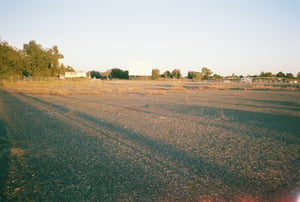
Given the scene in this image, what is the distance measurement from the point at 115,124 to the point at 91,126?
87 centimetres

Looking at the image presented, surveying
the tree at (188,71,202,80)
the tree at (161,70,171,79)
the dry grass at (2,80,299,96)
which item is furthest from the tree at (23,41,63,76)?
the tree at (188,71,202,80)

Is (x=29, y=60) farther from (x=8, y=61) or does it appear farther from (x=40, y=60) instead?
(x=8, y=61)

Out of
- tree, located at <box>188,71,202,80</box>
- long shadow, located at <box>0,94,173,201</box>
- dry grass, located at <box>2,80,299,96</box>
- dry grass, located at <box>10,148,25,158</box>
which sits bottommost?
long shadow, located at <box>0,94,173,201</box>

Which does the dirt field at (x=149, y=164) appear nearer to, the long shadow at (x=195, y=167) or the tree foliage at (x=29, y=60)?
the long shadow at (x=195, y=167)

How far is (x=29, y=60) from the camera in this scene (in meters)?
50.4

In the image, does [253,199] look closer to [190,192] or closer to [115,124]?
[190,192]

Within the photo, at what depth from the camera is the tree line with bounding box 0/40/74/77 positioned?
40656 mm

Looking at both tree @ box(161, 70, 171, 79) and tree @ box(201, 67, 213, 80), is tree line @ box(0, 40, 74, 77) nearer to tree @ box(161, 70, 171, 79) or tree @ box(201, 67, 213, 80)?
tree @ box(161, 70, 171, 79)

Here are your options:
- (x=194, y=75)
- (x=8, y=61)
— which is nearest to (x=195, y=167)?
(x=8, y=61)

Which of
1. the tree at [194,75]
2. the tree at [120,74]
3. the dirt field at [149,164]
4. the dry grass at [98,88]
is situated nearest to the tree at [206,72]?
the tree at [194,75]

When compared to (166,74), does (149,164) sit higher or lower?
lower

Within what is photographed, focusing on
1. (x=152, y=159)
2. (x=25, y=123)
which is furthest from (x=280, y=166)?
(x=25, y=123)

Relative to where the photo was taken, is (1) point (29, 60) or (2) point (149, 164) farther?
(1) point (29, 60)

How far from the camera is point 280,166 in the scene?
140 inches
